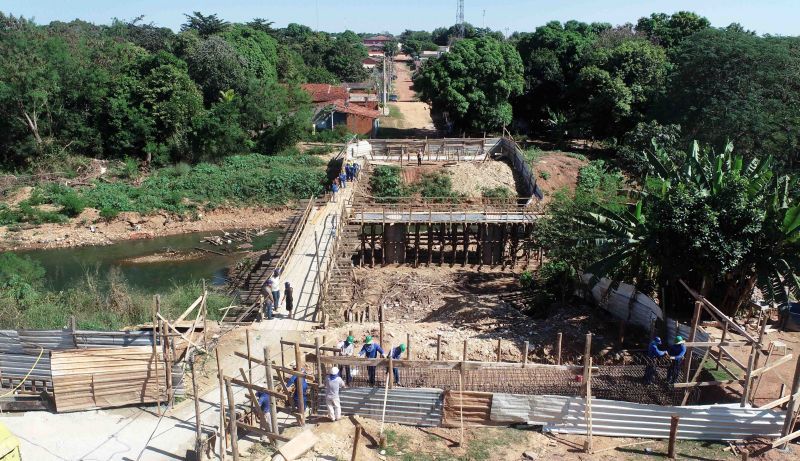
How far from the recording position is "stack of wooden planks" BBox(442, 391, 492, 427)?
13609 millimetres

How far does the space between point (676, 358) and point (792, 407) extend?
2311 mm

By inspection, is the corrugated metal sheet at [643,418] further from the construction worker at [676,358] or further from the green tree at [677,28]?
the green tree at [677,28]

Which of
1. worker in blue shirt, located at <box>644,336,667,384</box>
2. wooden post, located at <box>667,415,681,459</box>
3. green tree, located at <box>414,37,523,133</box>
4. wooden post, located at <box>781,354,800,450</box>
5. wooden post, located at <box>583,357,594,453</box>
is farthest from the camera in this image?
green tree, located at <box>414,37,523,133</box>

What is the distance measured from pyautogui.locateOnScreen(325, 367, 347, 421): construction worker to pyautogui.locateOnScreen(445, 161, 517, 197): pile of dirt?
2391 cm

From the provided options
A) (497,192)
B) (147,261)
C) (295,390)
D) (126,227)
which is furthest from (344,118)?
(295,390)

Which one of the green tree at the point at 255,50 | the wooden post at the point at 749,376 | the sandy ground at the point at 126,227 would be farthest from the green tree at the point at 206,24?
the wooden post at the point at 749,376

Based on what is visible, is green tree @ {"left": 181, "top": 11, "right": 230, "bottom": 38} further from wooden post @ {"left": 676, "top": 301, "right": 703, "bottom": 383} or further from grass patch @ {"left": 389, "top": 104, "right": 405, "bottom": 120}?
wooden post @ {"left": 676, "top": 301, "right": 703, "bottom": 383}

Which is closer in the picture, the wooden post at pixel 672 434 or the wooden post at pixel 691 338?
the wooden post at pixel 672 434

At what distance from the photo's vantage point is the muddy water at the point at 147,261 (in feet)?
97.2

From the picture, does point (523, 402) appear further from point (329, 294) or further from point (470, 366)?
point (329, 294)

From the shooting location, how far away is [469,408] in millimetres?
13734

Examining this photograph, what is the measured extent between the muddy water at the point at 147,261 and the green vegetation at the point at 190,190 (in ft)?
9.70

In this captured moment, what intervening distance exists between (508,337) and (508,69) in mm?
31801

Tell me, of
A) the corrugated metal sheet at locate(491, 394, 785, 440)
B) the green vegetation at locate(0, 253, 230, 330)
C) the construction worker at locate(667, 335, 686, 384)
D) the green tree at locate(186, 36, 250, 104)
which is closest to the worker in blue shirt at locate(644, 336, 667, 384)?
the construction worker at locate(667, 335, 686, 384)
